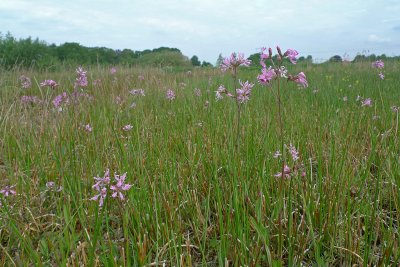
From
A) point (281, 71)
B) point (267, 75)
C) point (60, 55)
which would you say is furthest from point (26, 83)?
point (60, 55)

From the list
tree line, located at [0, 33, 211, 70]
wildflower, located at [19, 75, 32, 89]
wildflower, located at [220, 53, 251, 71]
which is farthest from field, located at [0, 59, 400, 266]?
tree line, located at [0, 33, 211, 70]

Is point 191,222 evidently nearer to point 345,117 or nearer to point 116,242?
point 116,242

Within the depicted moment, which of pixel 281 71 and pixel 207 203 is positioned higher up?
pixel 281 71

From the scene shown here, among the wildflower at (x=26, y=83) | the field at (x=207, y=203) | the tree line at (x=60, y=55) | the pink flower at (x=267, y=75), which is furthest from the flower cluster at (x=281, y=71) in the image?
the tree line at (x=60, y=55)

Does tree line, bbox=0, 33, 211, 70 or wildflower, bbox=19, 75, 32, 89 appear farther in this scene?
A: tree line, bbox=0, 33, 211, 70

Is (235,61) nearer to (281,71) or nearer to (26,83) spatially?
(281,71)

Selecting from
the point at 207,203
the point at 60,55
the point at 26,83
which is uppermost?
the point at 60,55

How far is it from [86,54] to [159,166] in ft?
72.5

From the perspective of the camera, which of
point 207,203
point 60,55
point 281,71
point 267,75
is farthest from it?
point 60,55

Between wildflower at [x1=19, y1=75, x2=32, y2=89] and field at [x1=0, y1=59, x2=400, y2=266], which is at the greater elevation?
wildflower at [x1=19, y1=75, x2=32, y2=89]

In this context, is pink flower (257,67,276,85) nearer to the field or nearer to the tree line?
the field

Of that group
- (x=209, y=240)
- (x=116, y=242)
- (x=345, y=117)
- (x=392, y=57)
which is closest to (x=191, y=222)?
(x=209, y=240)

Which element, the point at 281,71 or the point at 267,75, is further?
the point at 267,75

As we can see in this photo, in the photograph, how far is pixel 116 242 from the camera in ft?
5.22
